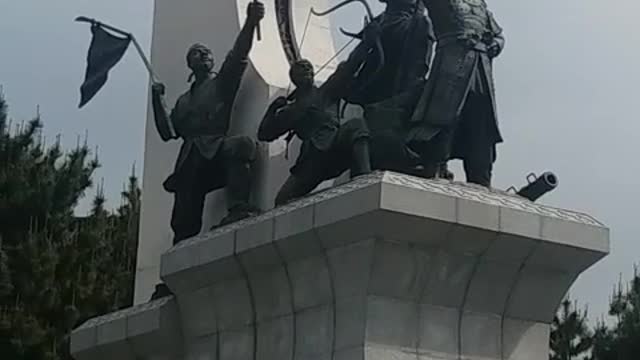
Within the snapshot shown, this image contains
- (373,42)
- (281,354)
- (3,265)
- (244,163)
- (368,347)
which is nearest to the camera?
(368,347)

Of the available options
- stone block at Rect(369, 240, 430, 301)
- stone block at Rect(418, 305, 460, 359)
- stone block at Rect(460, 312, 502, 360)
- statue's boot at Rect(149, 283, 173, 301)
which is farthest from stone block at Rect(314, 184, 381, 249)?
statue's boot at Rect(149, 283, 173, 301)

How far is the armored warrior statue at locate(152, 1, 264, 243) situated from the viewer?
11852 mm

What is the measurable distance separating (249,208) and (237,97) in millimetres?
1268

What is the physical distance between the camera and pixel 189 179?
12.0 metres

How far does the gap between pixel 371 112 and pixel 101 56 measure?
341cm

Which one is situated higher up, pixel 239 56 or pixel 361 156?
pixel 239 56

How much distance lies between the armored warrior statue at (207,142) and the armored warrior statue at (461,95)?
1801 mm

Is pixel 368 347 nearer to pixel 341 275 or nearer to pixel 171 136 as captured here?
pixel 341 275

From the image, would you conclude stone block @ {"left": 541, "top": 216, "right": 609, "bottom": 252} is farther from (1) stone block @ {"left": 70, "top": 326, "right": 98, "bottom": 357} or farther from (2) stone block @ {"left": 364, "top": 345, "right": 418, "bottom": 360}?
(1) stone block @ {"left": 70, "top": 326, "right": 98, "bottom": 357}

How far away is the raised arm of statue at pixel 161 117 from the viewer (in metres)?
12.3

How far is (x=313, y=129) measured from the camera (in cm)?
1104

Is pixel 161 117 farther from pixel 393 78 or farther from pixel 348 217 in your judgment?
pixel 348 217

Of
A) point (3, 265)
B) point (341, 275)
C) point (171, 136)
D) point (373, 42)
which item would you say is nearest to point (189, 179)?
point (171, 136)

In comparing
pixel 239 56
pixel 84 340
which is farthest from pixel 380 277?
pixel 84 340
